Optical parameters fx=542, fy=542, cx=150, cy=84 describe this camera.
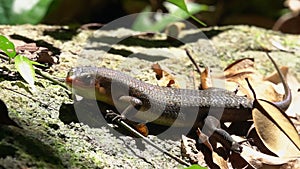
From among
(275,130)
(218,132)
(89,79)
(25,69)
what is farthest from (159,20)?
(25,69)

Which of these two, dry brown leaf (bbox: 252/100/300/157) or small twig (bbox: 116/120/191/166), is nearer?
small twig (bbox: 116/120/191/166)

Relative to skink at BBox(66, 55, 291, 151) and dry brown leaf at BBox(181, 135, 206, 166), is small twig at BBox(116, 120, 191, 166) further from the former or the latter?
skink at BBox(66, 55, 291, 151)

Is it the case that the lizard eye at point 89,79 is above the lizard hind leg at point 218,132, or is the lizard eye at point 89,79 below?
above

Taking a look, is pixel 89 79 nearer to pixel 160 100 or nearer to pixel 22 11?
pixel 160 100

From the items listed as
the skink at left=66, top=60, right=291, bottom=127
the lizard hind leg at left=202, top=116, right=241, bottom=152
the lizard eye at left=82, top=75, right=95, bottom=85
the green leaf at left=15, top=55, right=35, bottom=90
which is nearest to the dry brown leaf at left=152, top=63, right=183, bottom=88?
the skink at left=66, top=60, right=291, bottom=127

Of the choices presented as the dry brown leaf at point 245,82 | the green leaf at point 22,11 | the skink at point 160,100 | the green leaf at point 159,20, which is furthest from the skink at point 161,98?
the green leaf at point 159,20

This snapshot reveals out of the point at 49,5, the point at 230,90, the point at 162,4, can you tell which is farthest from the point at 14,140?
the point at 162,4

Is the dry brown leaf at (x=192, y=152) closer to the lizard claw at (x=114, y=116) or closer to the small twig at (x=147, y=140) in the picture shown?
the small twig at (x=147, y=140)
